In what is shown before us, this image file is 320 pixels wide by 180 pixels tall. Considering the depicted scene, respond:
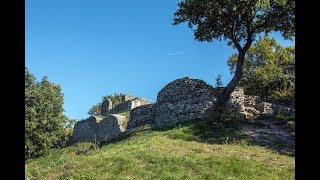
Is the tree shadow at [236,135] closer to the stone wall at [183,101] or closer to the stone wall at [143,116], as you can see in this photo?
the stone wall at [183,101]

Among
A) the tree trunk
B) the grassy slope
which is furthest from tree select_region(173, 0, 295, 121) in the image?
the grassy slope

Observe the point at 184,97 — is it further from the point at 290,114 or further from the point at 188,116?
the point at 290,114

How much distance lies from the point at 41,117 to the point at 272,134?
17.8 m

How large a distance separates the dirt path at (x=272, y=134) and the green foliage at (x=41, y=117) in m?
15.4

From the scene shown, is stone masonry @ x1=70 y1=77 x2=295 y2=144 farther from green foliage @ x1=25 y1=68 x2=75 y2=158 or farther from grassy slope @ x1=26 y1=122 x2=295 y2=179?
grassy slope @ x1=26 y1=122 x2=295 y2=179

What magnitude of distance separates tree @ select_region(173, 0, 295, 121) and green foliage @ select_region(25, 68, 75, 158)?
1258 cm

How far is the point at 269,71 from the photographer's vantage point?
44531mm

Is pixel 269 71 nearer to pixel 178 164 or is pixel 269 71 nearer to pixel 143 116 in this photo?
pixel 143 116

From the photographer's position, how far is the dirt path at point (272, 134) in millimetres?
19453
